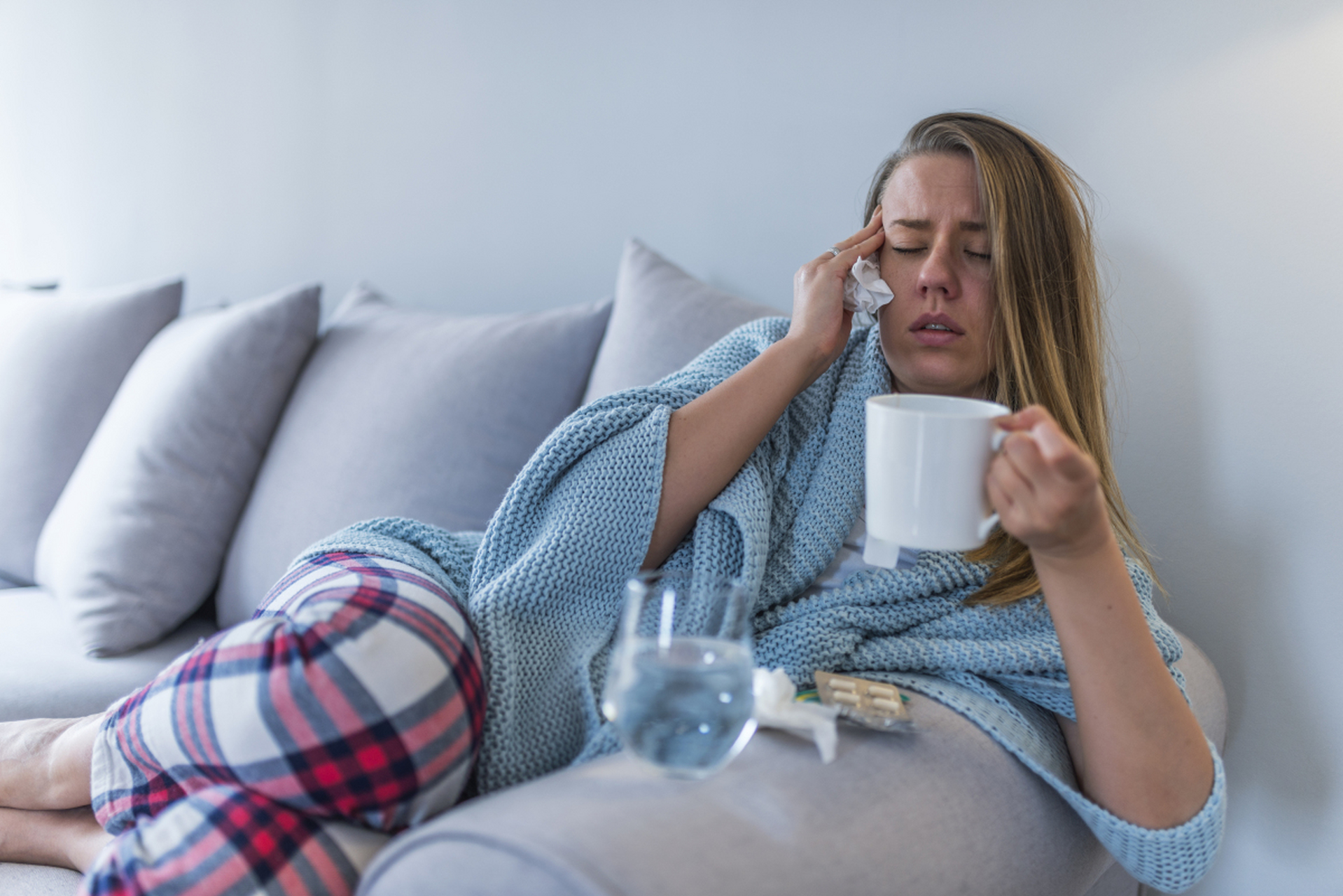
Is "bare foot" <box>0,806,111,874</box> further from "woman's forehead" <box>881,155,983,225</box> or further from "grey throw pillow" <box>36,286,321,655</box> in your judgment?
"woman's forehead" <box>881,155,983,225</box>

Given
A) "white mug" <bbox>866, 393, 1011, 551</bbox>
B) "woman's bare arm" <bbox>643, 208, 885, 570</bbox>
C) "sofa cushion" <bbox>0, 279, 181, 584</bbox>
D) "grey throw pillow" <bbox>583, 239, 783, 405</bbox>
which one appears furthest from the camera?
"sofa cushion" <bbox>0, 279, 181, 584</bbox>

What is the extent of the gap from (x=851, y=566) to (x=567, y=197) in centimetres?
101

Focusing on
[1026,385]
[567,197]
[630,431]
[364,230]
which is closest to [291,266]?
[364,230]

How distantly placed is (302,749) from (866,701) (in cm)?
43

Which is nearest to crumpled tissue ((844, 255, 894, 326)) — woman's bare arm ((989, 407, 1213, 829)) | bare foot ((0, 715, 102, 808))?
woman's bare arm ((989, 407, 1213, 829))

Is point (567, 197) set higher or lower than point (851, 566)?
higher

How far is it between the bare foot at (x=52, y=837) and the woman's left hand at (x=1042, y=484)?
0.83 metres

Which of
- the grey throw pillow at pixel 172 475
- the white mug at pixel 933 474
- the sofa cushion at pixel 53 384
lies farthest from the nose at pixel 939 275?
the sofa cushion at pixel 53 384

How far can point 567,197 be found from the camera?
1.75m

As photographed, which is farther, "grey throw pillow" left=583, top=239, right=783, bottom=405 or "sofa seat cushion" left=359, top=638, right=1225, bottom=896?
"grey throw pillow" left=583, top=239, right=783, bottom=405

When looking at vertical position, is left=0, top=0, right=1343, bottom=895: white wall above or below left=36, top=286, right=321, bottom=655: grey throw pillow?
above

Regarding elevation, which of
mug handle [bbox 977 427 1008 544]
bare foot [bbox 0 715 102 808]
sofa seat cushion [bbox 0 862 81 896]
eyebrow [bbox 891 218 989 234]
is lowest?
sofa seat cushion [bbox 0 862 81 896]

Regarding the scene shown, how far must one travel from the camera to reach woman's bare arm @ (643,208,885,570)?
958mm

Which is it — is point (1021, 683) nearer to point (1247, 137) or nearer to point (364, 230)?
point (1247, 137)
